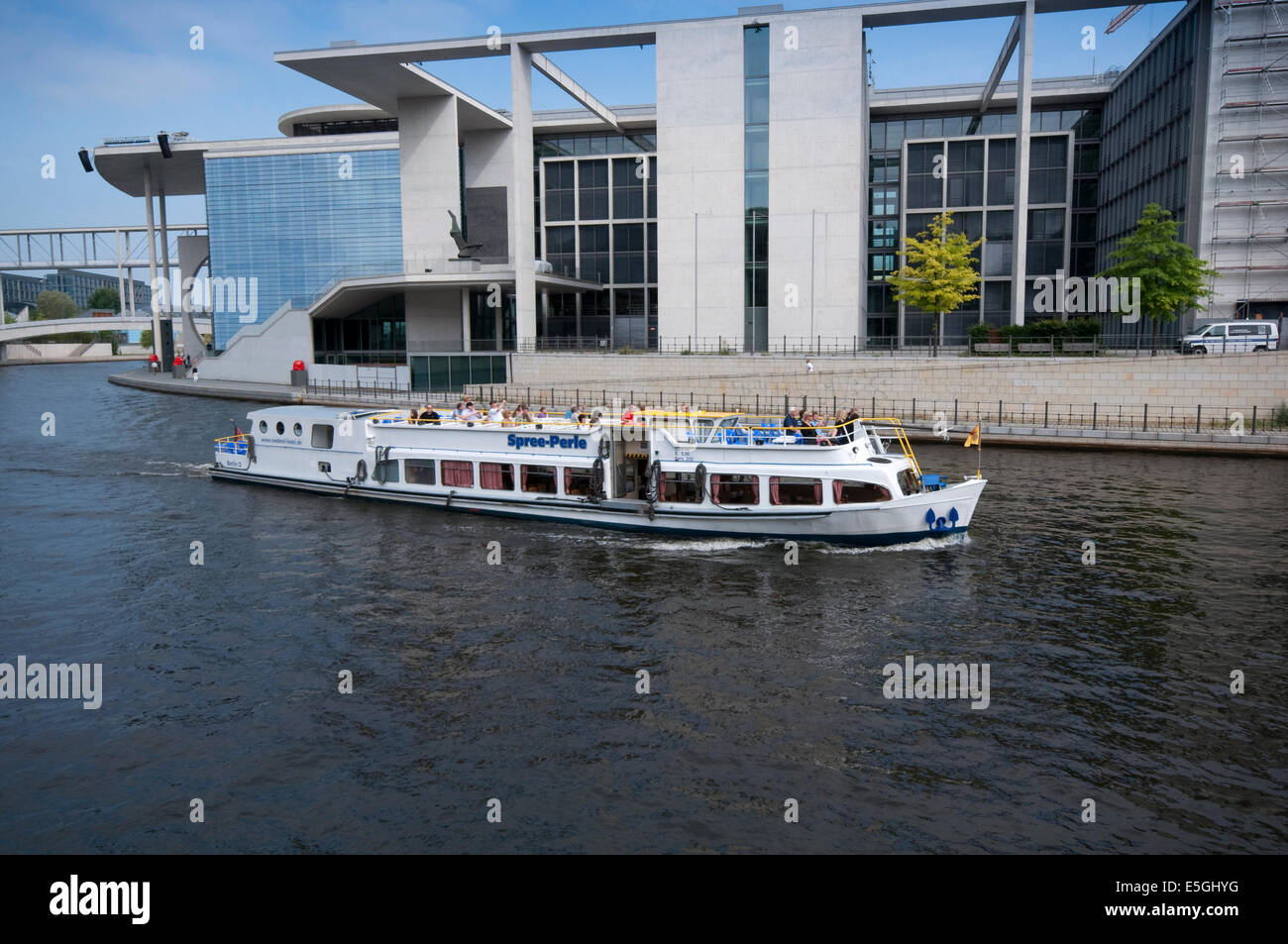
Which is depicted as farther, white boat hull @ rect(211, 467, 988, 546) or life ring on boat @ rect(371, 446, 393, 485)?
life ring on boat @ rect(371, 446, 393, 485)

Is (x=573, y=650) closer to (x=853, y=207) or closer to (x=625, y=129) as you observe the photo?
(x=853, y=207)

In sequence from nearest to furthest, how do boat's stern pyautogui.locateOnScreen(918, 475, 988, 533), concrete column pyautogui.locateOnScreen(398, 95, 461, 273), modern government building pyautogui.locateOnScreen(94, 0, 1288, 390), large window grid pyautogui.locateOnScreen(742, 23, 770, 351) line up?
boat's stern pyautogui.locateOnScreen(918, 475, 988, 533)
modern government building pyautogui.locateOnScreen(94, 0, 1288, 390)
large window grid pyautogui.locateOnScreen(742, 23, 770, 351)
concrete column pyautogui.locateOnScreen(398, 95, 461, 273)

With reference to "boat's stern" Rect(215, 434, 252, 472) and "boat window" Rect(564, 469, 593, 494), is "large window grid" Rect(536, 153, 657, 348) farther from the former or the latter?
"boat window" Rect(564, 469, 593, 494)

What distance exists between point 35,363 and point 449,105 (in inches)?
3742

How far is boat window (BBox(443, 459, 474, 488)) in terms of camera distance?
30.4m

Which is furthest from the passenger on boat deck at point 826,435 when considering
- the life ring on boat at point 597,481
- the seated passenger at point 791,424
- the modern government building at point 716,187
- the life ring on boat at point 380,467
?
the modern government building at point 716,187

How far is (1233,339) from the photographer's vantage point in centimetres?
4600

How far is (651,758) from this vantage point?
13.7 metres

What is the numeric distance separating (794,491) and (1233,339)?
3260 centimetres

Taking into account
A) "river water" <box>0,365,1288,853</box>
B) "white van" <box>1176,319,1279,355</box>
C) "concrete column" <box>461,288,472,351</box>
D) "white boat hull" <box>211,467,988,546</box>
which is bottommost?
"river water" <box>0,365,1288,853</box>

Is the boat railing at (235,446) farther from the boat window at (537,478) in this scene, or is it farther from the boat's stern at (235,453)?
the boat window at (537,478)

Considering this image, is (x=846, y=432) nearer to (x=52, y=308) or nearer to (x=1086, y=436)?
(x=1086, y=436)

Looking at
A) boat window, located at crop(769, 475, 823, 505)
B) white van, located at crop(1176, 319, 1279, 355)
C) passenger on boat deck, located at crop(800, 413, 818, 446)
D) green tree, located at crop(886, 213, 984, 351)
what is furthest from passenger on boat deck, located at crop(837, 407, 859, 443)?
green tree, located at crop(886, 213, 984, 351)

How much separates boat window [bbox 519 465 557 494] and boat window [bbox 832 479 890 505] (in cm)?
887
